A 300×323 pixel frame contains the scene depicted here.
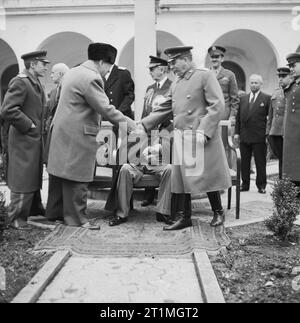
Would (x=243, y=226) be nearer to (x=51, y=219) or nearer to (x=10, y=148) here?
(x=51, y=219)

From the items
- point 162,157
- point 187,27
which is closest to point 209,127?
point 162,157

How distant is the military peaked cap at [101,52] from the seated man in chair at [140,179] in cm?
125

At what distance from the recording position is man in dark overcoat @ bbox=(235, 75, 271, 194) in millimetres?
7852

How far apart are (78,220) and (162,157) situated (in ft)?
4.42

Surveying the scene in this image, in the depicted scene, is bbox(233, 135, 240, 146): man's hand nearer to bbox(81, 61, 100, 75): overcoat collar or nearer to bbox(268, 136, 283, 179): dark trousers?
bbox(268, 136, 283, 179): dark trousers

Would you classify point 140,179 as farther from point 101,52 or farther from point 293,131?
point 293,131

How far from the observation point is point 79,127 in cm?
505

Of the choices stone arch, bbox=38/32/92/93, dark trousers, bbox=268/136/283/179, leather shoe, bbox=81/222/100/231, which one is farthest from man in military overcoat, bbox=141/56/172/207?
stone arch, bbox=38/32/92/93

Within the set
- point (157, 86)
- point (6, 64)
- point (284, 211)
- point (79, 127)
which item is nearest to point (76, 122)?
point (79, 127)

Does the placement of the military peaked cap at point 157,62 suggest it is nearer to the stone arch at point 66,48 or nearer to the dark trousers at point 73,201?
the dark trousers at point 73,201

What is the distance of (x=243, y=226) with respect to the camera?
5406 mm

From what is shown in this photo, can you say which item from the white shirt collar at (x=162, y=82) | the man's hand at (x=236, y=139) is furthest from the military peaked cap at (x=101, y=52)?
the man's hand at (x=236, y=139)

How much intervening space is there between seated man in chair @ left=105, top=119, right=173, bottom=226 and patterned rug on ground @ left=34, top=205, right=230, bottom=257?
15cm
